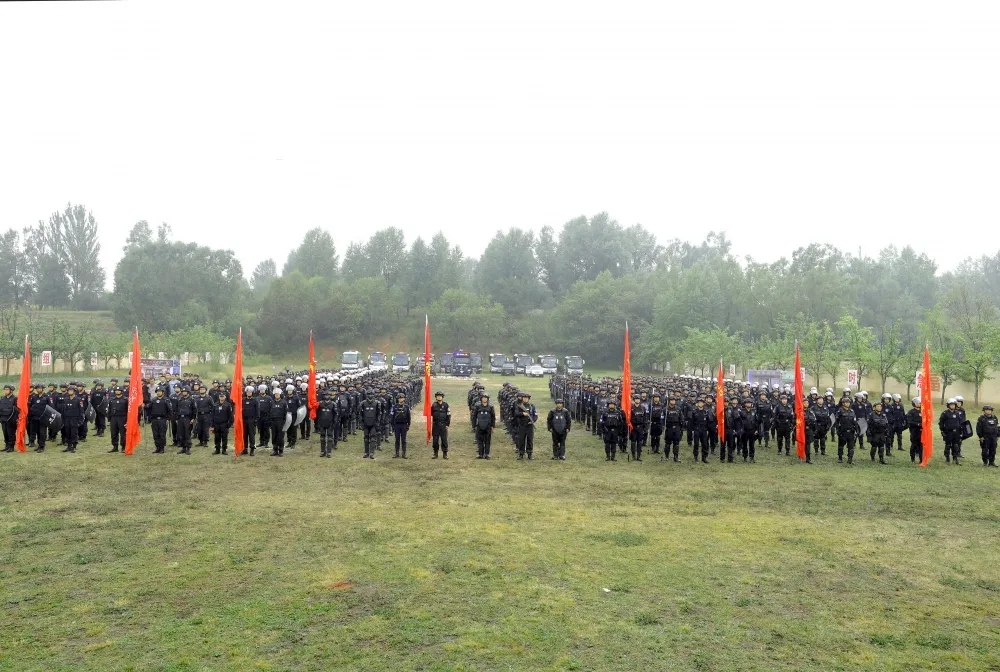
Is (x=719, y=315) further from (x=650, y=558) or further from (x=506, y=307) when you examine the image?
(x=650, y=558)

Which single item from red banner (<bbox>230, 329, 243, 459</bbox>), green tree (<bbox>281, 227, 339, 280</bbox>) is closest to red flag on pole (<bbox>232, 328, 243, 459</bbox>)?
red banner (<bbox>230, 329, 243, 459</bbox>)

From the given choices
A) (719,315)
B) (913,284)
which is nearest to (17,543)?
(719,315)

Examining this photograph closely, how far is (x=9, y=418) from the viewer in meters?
18.5

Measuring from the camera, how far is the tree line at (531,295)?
7411cm

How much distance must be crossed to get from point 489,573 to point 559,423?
9.86m

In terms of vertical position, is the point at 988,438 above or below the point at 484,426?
below

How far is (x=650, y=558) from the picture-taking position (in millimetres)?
9555

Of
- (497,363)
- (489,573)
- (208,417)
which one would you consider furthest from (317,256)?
(489,573)

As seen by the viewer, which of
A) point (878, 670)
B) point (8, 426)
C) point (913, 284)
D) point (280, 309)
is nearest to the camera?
point (878, 670)

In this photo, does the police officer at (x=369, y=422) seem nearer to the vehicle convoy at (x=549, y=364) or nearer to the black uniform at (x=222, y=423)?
the black uniform at (x=222, y=423)

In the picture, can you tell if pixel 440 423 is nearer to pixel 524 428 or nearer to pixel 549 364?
pixel 524 428

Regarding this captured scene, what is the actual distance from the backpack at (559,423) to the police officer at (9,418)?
12763mm

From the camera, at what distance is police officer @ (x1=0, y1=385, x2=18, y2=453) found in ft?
60.6

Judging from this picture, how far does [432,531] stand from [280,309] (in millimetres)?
84237
